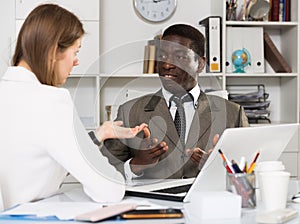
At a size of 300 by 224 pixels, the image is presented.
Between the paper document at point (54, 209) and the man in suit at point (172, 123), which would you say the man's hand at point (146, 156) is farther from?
the paper document at point (54, 209)

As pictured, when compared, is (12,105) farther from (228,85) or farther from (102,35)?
(228,85)

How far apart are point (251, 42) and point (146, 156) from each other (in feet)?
6.60

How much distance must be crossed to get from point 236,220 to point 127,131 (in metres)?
0.57

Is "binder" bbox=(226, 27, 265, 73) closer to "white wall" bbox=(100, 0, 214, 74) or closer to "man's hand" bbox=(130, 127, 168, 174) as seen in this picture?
"white wall" bbox=(100, 0, 214, 74)

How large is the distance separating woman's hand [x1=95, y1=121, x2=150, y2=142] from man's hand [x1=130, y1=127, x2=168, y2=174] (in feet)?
0.11

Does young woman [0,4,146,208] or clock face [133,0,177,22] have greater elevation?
clock face [133,0,177,22]

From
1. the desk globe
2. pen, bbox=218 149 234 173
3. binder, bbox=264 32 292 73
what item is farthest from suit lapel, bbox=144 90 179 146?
binder, bbox=264 32 292 73

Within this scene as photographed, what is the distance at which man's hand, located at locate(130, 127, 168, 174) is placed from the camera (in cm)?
179

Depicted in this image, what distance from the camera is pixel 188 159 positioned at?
185cm

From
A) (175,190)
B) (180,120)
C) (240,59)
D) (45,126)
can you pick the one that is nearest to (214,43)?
(240,59)

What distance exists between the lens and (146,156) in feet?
5.88

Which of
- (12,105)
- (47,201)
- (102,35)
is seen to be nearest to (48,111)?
(12,105)

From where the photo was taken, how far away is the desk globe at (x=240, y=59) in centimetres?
355

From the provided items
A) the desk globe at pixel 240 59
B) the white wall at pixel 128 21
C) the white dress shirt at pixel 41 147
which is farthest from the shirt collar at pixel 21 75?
the desk globe at pixel 240 59
